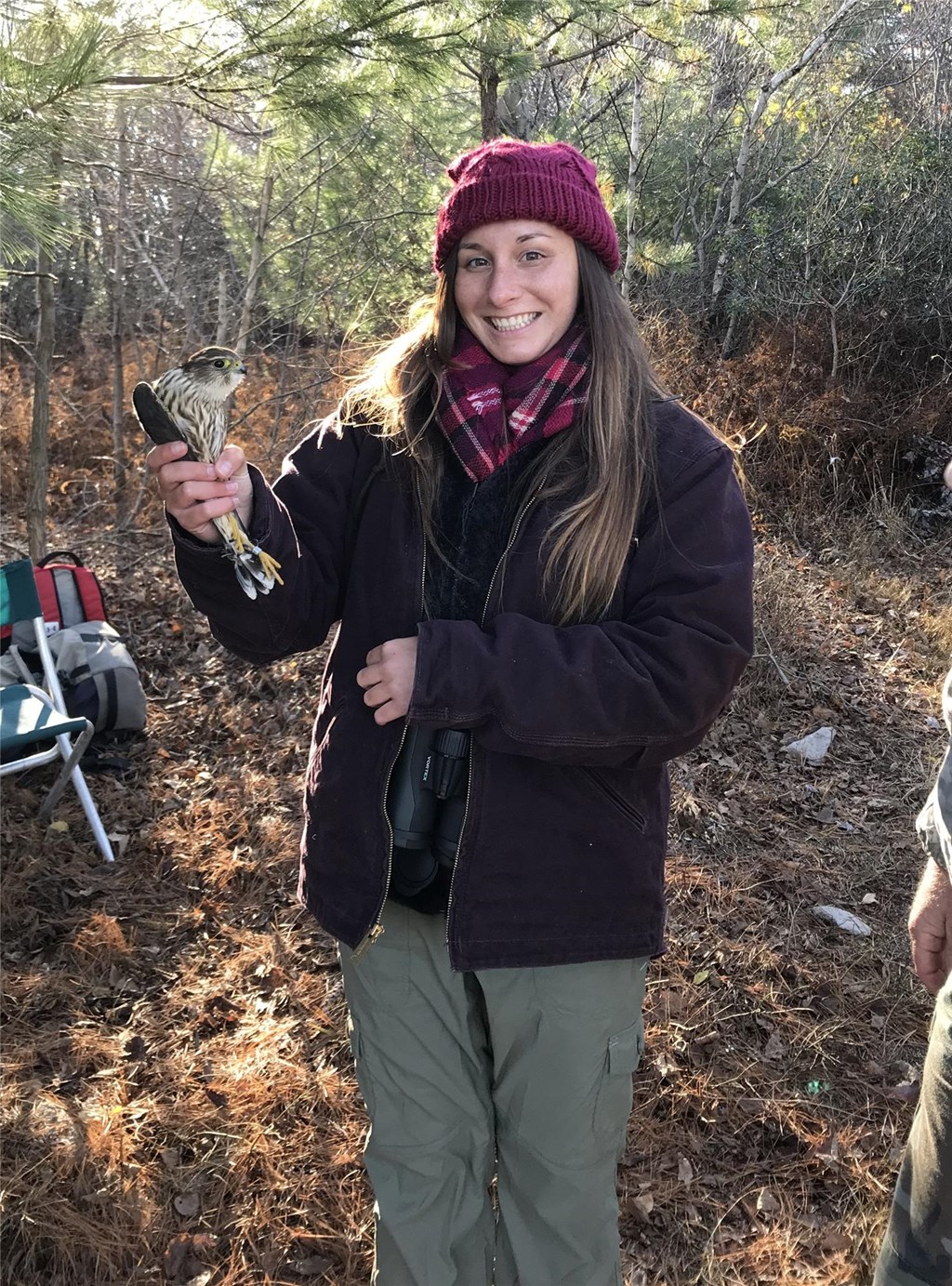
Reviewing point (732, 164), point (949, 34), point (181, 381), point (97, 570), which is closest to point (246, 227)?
point (97, 570)

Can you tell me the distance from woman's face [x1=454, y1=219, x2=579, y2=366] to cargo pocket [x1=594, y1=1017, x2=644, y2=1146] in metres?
1.29

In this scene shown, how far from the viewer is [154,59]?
3156mm

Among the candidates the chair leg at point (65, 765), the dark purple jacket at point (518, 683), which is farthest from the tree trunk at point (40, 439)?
the dark purple jacket at point (518, 683)

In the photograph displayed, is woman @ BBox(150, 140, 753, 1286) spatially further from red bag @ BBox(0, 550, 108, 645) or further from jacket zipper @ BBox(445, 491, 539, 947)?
red bag @ BBox(0, 550, 108, 645)

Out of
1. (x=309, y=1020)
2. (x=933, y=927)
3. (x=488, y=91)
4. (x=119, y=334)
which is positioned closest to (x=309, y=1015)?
(x=309, y=1020)

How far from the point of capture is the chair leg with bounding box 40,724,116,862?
379 centimetres

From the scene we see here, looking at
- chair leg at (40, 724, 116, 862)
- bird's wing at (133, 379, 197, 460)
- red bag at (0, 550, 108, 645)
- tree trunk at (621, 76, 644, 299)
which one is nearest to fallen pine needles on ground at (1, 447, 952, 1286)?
chair leg at (40, 724, 116, 862)

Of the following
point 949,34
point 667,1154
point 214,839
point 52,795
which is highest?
point 949,34

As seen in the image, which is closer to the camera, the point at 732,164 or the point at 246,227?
the point at 246,227

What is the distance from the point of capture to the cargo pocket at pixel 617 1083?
5.45ft

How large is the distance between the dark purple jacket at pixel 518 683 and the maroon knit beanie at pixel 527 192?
0.38 m

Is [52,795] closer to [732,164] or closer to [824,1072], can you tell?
[824,1072]

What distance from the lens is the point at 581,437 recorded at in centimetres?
162

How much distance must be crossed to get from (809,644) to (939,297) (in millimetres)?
4764
